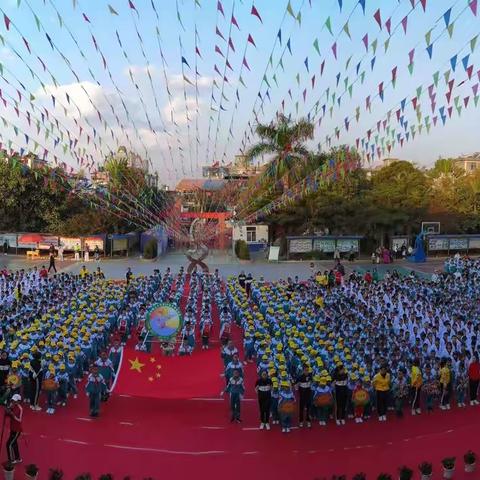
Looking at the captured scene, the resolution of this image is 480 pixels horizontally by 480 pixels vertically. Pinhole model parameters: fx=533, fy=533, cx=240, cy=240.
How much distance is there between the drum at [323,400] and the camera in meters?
8.63

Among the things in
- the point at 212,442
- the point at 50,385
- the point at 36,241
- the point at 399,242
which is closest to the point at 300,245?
the point at 399,242

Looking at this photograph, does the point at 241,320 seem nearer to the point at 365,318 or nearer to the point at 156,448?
the point at 365,318

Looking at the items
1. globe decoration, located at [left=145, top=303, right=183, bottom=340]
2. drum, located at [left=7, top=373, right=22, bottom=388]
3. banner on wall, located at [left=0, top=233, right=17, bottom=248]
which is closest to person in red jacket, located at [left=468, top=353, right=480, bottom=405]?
globe decoration, located at [left=145, top=303, right=183, bottom=340]

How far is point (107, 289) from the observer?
15.5 m

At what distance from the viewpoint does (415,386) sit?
9.16 meters

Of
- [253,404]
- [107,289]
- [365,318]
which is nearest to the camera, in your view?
[253,404]

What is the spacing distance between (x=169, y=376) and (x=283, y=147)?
21.7 m

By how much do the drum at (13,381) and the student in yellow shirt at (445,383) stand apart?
715 cm

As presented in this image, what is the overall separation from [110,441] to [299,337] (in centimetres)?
453

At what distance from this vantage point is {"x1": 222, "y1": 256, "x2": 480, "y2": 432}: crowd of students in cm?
875

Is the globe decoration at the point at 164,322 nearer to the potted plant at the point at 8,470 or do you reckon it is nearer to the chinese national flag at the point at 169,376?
the chinese national flag at the point at 169,376

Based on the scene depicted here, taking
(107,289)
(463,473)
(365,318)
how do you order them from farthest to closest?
(107,289) < (365,318) < (463,473)

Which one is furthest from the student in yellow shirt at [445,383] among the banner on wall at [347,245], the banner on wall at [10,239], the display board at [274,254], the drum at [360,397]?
→ the banner on wall at [10,239]

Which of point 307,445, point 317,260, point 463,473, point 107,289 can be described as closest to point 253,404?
point 307,445
